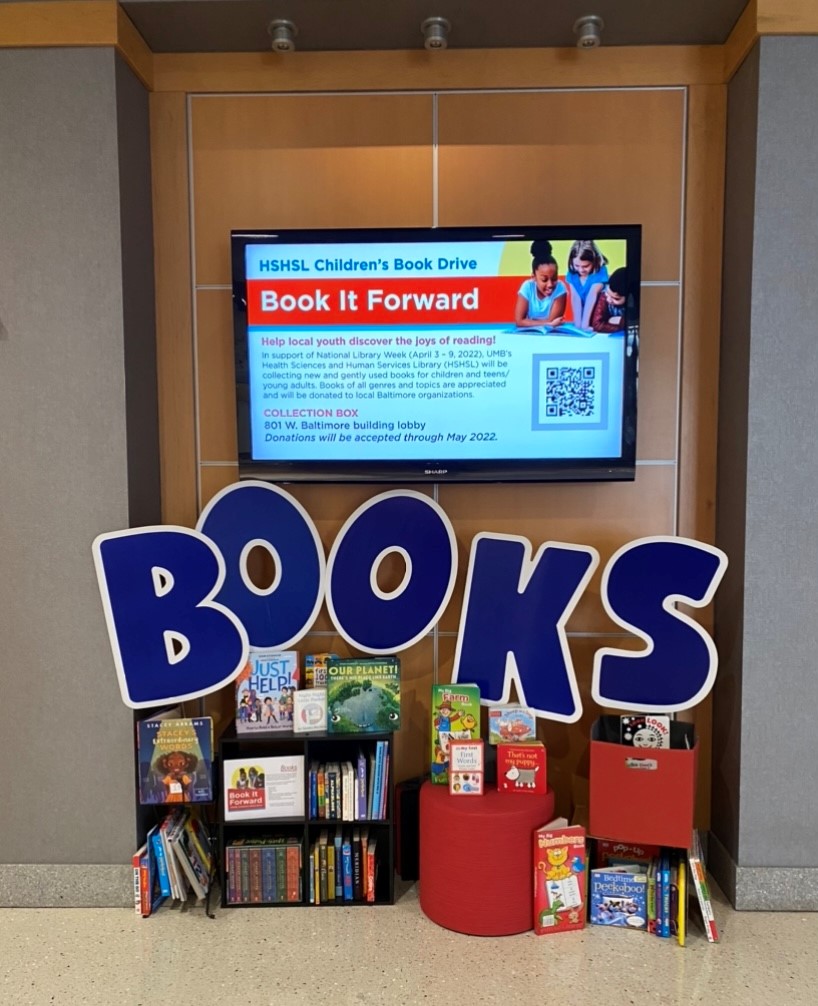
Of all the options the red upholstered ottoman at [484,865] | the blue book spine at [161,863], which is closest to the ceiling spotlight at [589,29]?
the red upholstered ottoman at [484,865]

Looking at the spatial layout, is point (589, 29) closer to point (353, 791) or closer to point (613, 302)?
point (613, 302)

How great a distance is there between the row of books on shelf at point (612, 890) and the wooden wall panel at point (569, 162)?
1.87m

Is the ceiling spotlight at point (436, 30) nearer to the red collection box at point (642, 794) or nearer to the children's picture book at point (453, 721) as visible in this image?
the children's picture book at point (453, 721)

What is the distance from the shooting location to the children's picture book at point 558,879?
7.80 feet

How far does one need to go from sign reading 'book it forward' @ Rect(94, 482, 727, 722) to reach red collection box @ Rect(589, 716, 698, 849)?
6.8 inches

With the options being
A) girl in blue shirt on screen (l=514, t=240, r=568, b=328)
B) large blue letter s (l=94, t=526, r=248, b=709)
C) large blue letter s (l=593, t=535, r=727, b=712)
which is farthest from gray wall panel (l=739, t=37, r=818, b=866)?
large blue letter s (l=94, t=526, r=248, b=709)

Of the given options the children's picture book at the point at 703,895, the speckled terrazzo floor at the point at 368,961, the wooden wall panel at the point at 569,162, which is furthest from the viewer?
the wooden wall panel at the point at 569,162

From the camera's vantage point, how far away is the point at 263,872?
2.53m

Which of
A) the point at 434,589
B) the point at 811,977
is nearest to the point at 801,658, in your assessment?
the point at 811,977

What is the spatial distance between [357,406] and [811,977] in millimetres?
2120

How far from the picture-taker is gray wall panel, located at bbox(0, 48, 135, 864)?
2469 mm

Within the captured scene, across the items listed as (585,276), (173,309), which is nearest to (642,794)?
(585,276)

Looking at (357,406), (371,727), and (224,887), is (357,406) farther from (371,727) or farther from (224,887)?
(224,887)

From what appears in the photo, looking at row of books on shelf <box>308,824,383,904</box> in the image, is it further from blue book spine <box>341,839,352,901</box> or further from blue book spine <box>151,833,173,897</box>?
blue book spine <box>151,833,173,897</box>
